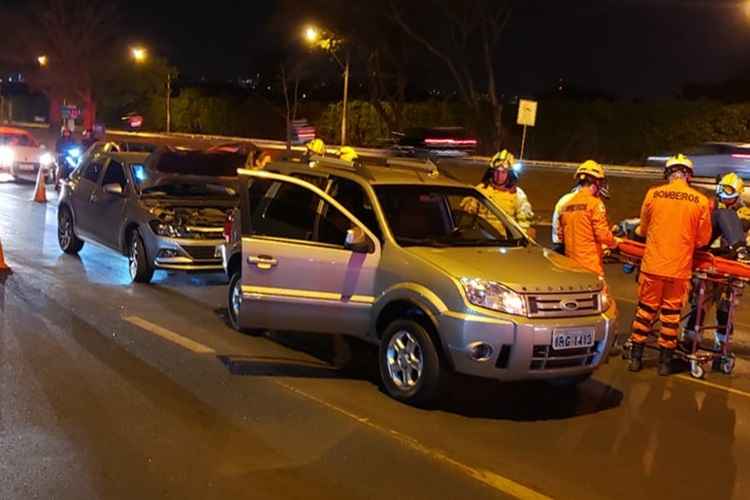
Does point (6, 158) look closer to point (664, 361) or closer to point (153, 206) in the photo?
point (153, 206)

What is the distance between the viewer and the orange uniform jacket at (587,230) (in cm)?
752

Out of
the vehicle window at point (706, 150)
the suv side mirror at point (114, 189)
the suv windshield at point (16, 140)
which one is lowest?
the suv windshield at point (16, 140)

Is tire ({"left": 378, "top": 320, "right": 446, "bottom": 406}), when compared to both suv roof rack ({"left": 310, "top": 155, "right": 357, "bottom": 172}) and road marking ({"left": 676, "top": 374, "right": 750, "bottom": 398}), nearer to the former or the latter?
suv roof rack ({"left": 310, "top": 155, "right": 357, "bottom": 172})

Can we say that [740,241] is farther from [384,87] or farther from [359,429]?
[384,87]

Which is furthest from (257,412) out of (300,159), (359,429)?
(300,159)

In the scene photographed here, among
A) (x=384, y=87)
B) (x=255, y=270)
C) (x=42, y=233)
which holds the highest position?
(x=384, y=87)

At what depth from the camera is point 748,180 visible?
90.3 feet

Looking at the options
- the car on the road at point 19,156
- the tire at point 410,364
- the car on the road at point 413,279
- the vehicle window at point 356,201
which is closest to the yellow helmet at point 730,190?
the car on the road at point 413,279

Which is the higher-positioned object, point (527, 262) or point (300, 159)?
point (300, 159)

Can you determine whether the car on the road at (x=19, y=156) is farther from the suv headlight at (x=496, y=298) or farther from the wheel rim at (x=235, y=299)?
the suv headlight at (x=496, y=298)

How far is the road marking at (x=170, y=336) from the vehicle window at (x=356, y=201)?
5.95 ft

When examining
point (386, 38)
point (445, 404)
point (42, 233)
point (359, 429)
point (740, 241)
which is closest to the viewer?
point (359, 429)

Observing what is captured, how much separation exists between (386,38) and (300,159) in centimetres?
3848

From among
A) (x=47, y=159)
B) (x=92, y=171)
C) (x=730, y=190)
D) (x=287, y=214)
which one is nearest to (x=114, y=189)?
(x=92, y=171)
